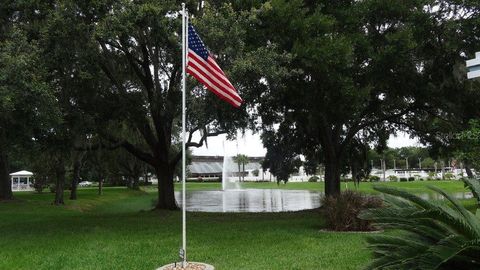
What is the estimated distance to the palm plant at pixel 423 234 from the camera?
5.38 m

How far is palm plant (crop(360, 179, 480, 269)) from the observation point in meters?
5.38

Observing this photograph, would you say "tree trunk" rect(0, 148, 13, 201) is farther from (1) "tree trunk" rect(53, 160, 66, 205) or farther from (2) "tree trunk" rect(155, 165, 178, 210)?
(2) "tree trunk" rect(155, 165, 178, 210)

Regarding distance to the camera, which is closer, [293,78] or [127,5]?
[127,5]

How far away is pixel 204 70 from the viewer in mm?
9805

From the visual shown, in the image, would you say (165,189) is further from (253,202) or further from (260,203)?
(253,202)

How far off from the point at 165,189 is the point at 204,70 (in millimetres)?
15361

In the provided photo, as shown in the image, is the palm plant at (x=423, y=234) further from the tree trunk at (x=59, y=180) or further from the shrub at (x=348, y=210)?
the tree trunk at (x=59, y=180)

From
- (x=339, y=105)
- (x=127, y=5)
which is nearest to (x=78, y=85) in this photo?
(x=127, y=5)

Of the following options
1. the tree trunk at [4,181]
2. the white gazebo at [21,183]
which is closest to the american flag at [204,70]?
the tree trunk at [4,181]

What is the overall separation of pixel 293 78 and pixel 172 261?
731cm

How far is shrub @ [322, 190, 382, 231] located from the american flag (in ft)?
16.8

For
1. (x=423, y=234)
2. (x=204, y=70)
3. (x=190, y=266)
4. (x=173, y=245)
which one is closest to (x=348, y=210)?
(x=173, y=245)

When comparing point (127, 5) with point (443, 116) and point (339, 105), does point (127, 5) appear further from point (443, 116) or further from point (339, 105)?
point (443, 116)

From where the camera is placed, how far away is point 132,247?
38.7 ft
